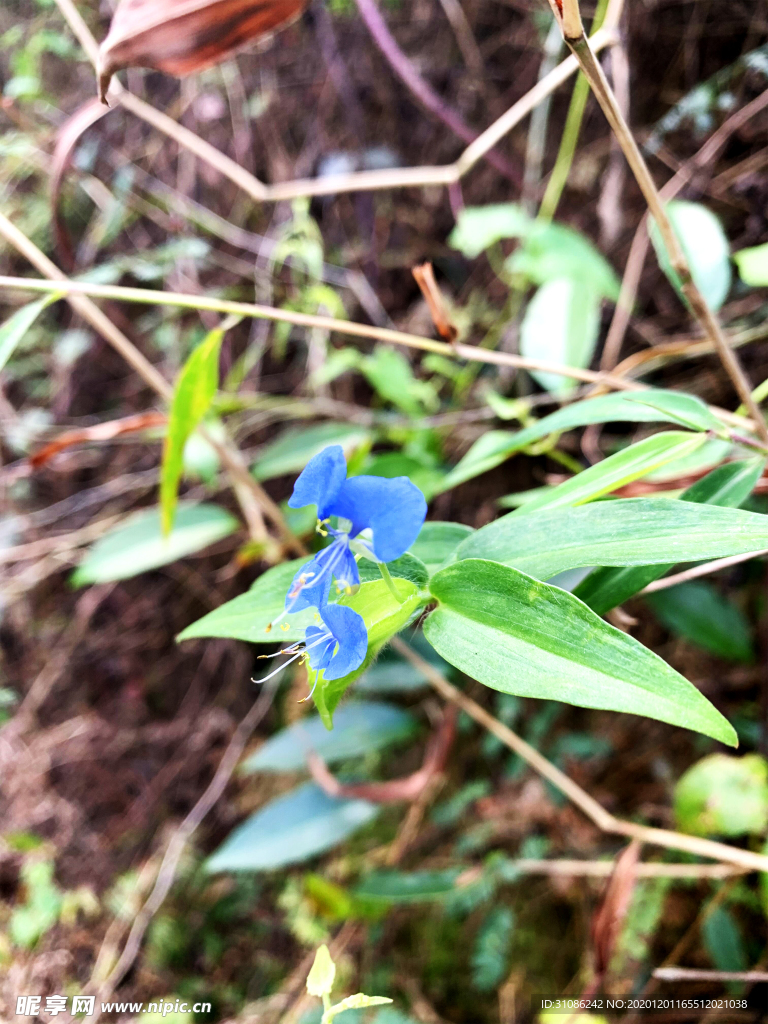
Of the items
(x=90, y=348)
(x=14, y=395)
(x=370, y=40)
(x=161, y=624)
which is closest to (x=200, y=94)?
(x=370, y=40)

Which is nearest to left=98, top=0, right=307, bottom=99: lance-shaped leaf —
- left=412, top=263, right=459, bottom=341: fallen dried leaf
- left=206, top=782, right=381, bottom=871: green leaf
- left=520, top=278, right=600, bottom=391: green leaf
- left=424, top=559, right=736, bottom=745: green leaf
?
left=412, top=263, right=459, bottom=341: fallen dried leaf

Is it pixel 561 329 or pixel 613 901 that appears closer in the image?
pixel 613 901

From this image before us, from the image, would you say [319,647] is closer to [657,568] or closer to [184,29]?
[657,568]

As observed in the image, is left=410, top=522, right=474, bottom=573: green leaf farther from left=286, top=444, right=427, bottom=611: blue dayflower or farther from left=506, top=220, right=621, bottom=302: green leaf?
left=506, top=220, right=621, bottom=302: green leaf

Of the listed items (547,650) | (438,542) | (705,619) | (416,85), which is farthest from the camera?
(416,85)

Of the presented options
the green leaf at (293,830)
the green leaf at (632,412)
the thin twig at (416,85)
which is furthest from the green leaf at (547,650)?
the thin twig at (416,85)

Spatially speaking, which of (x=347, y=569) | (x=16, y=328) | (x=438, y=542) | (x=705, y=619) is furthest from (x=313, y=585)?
(x=705, y=619)
